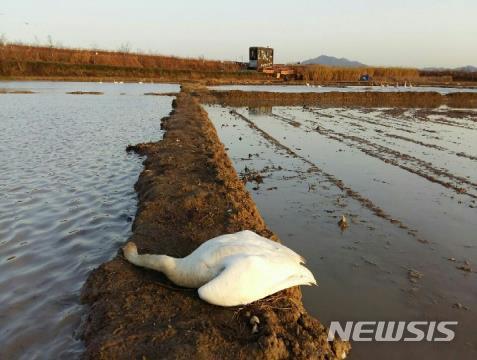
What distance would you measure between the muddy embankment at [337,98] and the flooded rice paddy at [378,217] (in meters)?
15.9

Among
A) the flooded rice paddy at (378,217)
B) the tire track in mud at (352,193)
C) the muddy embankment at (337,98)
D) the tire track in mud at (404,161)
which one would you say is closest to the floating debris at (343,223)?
the flooded rice paddy at (378,217)

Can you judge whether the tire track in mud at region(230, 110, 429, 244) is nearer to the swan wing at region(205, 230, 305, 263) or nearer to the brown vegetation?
the swan wing at region(205, 230, 305, 263)

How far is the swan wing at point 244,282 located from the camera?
401cm

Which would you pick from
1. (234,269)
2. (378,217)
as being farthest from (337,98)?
(234,269)

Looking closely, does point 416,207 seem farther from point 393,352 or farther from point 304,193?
point 393,352

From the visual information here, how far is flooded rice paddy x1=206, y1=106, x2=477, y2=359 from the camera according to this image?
5.06 meters

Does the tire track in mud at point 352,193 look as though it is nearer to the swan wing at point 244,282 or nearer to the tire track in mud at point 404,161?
the tire track in mud at point 404,161

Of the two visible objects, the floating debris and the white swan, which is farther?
the floating debris

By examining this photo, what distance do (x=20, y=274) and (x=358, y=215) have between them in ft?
19.1

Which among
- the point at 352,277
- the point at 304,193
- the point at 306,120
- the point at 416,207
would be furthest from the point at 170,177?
the point at 306,120

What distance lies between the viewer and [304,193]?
9531 mm

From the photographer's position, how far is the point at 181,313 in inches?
160
